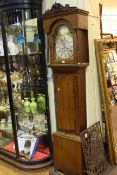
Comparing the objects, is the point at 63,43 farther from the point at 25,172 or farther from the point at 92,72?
the point at 25,172

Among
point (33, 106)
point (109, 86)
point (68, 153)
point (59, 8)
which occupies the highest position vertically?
point (59, 8)

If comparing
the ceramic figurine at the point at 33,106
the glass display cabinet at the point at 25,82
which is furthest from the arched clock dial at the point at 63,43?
the ceramic figurine at the point at 33,106

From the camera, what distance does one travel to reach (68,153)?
247cm

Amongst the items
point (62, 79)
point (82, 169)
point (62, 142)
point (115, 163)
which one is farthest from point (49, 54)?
point (115, 163)

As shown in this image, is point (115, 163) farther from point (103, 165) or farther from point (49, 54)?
point (49, 54)

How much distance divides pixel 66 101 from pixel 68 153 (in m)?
0.56

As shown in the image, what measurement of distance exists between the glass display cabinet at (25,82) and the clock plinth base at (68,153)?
25 centimetres

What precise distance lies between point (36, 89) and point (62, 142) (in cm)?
72

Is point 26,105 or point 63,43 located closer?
point 63,43

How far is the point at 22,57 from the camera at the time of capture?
2773 mm

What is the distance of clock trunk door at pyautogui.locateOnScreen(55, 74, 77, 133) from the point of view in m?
2.34

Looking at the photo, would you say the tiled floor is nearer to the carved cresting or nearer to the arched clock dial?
the arched clock dial

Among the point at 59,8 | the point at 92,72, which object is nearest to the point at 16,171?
the point at 92,72

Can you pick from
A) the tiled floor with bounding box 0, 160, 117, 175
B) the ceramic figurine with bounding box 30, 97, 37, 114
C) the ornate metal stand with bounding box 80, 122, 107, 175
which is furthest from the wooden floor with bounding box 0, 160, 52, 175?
the ceramic figurine with bounding box 30, 97, 37, 114
